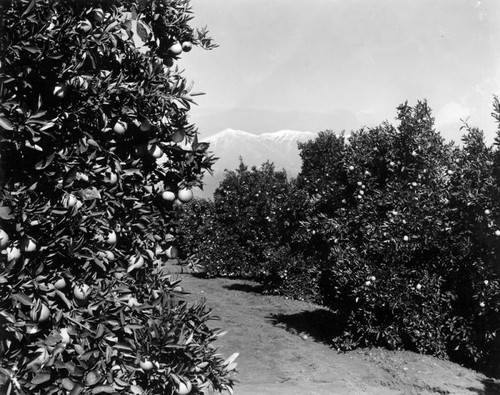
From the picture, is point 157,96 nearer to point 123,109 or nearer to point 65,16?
point 123,109

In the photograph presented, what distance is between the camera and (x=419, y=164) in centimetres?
805

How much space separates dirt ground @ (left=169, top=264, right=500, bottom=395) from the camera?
629cm

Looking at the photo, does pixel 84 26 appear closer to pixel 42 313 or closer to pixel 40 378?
pixel 42 313

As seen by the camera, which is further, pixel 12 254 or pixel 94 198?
pixel 94 198

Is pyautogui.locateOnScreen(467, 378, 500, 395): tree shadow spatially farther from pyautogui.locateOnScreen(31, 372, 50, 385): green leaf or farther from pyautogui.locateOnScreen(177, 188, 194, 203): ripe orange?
pyautogui.locateOnScreen(31, 372, 50, 385): green leaf

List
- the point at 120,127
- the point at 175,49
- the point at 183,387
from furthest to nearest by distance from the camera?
the point at 175,49
the point at 120,127
the point at 183,387

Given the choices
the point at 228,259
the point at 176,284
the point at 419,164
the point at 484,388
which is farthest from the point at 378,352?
the point at 228,259

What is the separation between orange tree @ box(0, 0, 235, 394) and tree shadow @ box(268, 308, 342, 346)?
6653 mm

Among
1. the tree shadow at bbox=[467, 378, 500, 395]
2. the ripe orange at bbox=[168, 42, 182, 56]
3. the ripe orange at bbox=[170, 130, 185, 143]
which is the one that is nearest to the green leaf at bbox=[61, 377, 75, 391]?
the ripe orange at bbox=[170, 130, 185, 143]

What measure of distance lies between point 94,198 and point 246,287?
46.7 feet

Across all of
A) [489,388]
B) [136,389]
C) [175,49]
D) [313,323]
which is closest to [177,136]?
[175,49]

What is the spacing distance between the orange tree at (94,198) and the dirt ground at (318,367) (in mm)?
2187

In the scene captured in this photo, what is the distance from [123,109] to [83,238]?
90 centimetres

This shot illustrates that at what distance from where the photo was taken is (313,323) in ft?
33.7
